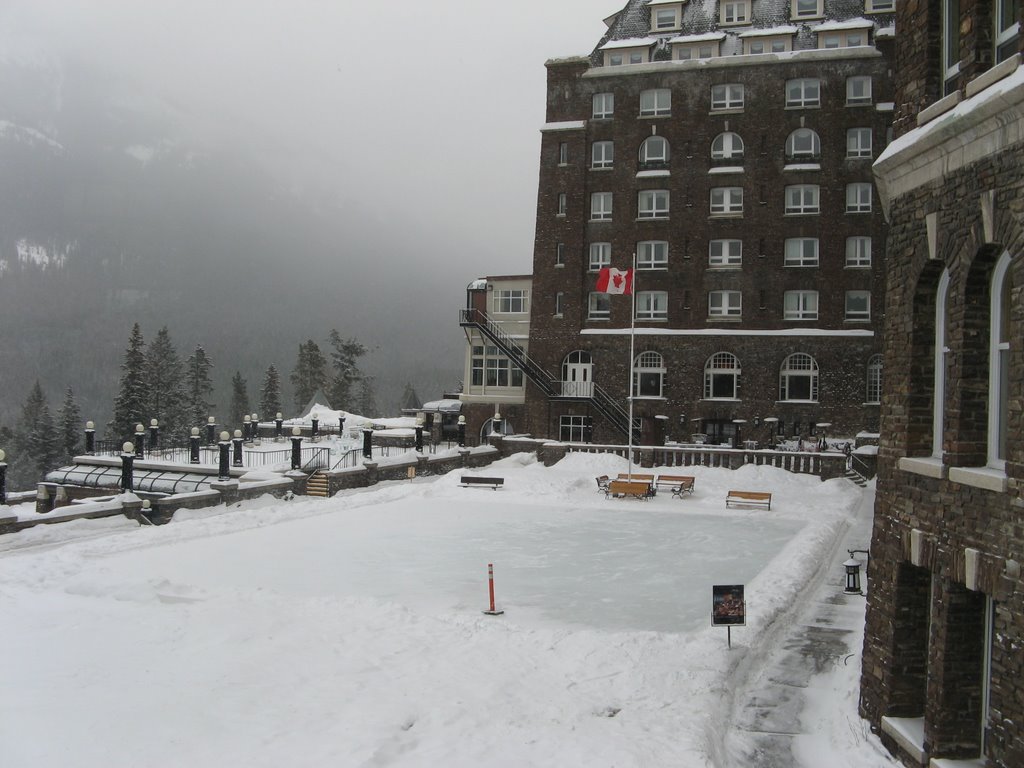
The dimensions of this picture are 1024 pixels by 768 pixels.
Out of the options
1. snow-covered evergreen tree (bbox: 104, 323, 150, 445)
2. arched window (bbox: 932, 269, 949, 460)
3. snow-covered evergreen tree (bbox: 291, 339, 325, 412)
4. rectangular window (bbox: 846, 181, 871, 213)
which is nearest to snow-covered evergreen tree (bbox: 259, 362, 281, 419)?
snow-covered evergreen tree (bbox: 291, 339, 325, 412)

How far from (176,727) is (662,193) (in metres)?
41.1

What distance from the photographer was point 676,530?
24.8 metres

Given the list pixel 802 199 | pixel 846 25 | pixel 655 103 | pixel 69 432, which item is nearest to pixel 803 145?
pixel 802 199

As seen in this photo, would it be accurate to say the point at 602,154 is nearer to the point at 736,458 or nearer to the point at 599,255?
the point at 599,255

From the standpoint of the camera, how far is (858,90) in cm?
4412

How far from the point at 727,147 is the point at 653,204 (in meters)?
5.01

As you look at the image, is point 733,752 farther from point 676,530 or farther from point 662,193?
point 662,193

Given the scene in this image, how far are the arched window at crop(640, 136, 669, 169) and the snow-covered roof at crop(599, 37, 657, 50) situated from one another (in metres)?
5.56

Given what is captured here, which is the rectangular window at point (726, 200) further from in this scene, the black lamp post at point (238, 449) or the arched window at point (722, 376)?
the black lamp post at point (238, 449)

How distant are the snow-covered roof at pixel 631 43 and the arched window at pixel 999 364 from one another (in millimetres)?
42737

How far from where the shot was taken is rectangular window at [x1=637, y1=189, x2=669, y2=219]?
46.1 m

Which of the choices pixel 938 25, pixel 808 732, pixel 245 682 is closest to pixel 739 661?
pixel 808 732

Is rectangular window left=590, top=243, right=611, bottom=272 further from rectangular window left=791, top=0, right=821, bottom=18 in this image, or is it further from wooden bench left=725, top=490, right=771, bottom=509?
wooden bench left=725, top=490, right=771, bottom=509

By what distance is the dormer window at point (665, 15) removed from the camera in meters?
48.2
